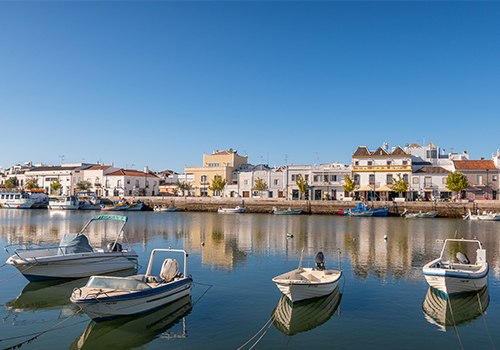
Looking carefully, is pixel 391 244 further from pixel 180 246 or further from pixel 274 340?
pixel 274 340

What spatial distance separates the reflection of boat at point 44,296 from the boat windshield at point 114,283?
7.21ft

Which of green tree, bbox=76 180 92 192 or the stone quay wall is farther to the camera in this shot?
green tree, bbox=76 180 92 192

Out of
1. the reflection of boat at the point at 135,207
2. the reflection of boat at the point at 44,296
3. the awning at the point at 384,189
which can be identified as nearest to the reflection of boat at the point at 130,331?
the reflection of boat at the point at 44,296

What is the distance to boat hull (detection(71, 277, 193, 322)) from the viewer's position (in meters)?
10.7

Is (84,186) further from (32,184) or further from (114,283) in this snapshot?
(114,283)

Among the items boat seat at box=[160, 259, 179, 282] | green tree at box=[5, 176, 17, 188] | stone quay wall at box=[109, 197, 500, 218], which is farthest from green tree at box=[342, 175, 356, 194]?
green tree at box=[5, 176, 17, 188]

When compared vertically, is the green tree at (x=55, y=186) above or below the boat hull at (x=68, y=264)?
above

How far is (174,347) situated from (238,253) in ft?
45.1

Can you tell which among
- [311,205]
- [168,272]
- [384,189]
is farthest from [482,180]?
[168,272]

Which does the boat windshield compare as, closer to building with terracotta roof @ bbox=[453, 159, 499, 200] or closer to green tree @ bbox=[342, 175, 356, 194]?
green tree @ bbox=[342, 175, 356, 194]

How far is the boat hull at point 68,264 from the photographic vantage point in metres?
15.4

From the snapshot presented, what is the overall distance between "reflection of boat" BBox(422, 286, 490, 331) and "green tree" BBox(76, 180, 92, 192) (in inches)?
3769

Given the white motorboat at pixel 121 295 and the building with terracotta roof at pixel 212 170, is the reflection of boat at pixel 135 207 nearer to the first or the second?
the building with terracotta roof at pixel 212 170

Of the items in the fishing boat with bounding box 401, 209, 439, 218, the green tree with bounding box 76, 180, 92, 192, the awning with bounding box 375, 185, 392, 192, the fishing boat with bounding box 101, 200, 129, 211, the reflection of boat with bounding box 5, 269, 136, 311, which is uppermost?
the green tree with bounding box 76, 180, 92, 192
